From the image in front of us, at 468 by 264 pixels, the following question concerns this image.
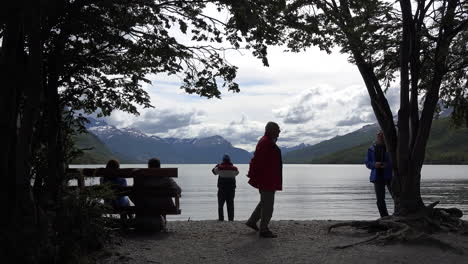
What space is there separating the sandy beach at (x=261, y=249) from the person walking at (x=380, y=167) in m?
2.00

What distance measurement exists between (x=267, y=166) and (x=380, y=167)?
4.33 m

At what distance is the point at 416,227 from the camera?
1200 centimetres

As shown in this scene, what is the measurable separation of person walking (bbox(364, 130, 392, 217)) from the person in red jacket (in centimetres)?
391

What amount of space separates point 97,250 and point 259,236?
3821 mm

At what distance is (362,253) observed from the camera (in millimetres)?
9781

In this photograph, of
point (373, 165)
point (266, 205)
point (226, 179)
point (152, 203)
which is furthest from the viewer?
point (226, 179)

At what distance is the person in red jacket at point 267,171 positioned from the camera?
11.1 meters

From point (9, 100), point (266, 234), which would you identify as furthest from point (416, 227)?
point (9, 100)

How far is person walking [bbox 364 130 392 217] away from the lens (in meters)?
14.0

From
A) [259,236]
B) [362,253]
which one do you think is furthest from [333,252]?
[259,236]

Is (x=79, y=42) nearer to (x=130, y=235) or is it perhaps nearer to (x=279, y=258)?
(x=130, y=235)

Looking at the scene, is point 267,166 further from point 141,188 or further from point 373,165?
point 373,165

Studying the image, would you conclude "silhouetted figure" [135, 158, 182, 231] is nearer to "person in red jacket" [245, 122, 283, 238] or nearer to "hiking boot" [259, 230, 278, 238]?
"person in red jacket" [245, 122, 283, 238]

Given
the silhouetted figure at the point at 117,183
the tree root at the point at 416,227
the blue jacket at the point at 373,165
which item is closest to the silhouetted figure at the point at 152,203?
the silhouetted figure at the point at 117,183
